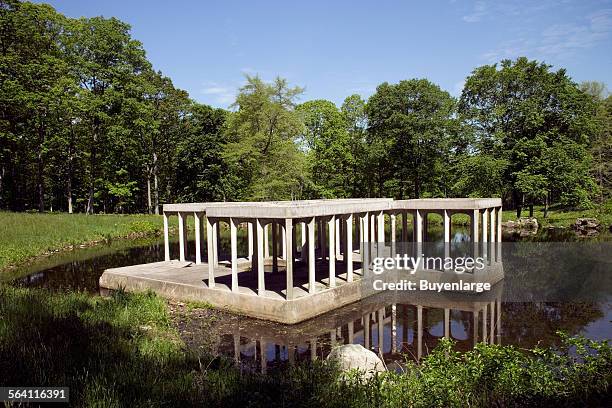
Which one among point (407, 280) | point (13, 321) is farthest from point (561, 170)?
point (13, 321)

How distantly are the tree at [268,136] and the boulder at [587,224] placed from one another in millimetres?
26071

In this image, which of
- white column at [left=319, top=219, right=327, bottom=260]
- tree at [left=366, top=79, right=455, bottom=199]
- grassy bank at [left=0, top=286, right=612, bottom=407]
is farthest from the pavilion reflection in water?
tree at [left=366, top=79, right=455, bottom=199]

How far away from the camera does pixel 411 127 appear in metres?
43.2

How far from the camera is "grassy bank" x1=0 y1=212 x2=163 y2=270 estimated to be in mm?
26438

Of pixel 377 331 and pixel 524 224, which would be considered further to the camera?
pixel 524 224

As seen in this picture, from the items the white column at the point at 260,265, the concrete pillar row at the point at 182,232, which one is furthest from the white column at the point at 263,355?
the concrete pillar row at the point at 182,232

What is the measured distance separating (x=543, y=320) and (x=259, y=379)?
11327mm

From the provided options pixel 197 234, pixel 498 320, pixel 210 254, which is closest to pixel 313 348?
pixel 210 254

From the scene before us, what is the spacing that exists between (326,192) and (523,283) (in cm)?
2992

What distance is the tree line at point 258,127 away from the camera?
119 feet

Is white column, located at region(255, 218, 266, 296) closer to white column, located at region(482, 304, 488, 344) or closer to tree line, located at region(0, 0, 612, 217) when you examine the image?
white column, located at region(482, 304, 488, 344)

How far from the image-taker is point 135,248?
32375mm

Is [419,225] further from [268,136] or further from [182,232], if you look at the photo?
[268,136]

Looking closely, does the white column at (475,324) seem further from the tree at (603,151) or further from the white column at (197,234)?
the tree at (603,151)
